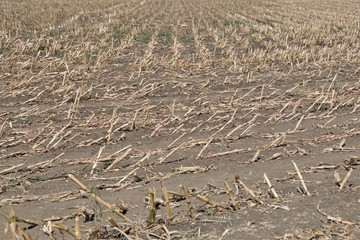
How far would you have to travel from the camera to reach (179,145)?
5273mm

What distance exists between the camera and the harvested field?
3.49 meters

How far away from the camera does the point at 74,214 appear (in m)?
3.66

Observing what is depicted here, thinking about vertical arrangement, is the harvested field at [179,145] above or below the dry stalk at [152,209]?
below

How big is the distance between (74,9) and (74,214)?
20.8 m

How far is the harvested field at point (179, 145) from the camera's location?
3494 millimetres

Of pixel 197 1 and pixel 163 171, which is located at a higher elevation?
pixel 163 171

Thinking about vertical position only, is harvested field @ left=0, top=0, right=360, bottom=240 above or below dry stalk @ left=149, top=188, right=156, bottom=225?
below

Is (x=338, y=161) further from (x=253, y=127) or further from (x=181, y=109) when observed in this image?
(x=181, y=109)

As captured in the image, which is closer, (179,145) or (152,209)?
(152,209)

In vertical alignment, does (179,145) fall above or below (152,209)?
below

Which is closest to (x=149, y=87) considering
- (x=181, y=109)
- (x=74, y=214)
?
(x=181, y=109)

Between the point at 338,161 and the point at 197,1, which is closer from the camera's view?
the point at 338,161


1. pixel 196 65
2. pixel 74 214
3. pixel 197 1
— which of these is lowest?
pixel 197 1

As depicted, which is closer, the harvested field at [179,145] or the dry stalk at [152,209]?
the dry stalk at [152,209]
